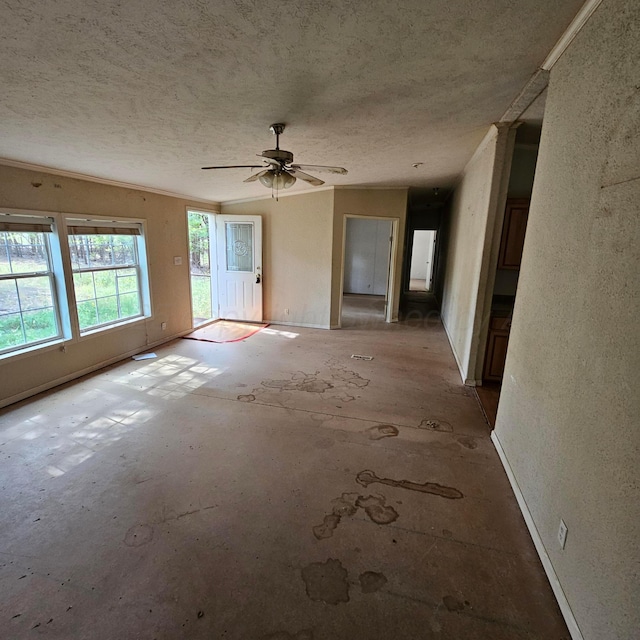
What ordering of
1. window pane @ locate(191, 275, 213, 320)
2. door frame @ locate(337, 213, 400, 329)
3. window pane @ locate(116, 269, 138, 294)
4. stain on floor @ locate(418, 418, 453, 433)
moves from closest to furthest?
1. stain on floor @ locate(418, 418, 453, 433)
2. window pane @ locate(116, 269, 138, 294)
3. door frame @ locate(337, 213, 400, 329)
4. window pane @ locate(191, 275, 213, 320)

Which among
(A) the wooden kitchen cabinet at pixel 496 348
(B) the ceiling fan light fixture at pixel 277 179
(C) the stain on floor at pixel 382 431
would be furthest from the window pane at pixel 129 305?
(A) the wooden kitchen cabinet at pixel 496 348

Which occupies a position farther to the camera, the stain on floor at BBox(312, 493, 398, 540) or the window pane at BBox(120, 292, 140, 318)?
the window pane at BBox(120, 292, 140, 318)

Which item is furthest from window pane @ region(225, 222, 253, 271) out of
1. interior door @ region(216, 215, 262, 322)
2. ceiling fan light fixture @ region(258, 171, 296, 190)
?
ceiling fan light fixture @ region(258, 171, 296, 190)

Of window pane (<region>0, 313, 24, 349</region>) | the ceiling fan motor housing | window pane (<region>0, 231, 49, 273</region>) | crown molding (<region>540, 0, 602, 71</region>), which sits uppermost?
crown molding (<region>540, 0, 602, 71</region>)

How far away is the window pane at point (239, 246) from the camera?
6.33 meters

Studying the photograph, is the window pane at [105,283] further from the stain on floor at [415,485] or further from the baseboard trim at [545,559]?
the baseboard trim at [545,559]

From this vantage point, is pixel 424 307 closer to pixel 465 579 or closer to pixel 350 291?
pixel 350 291

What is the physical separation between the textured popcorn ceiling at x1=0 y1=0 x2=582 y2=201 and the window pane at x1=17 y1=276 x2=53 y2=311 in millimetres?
1169

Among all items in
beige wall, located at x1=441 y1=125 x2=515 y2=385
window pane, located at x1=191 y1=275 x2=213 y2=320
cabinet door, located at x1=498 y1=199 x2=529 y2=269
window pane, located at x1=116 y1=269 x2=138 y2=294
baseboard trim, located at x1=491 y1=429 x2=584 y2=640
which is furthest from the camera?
window pane, located at x1=191 y1=275 x2=213 y2=320

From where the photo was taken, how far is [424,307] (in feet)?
27.8

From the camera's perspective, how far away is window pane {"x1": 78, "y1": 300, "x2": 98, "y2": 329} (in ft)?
13.4

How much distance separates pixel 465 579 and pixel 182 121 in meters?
3.40

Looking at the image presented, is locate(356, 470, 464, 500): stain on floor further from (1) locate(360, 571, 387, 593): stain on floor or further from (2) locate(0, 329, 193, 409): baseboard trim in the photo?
(2) locate(0, 329, 193, 409): baseboard trim

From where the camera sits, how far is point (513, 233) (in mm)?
3699
